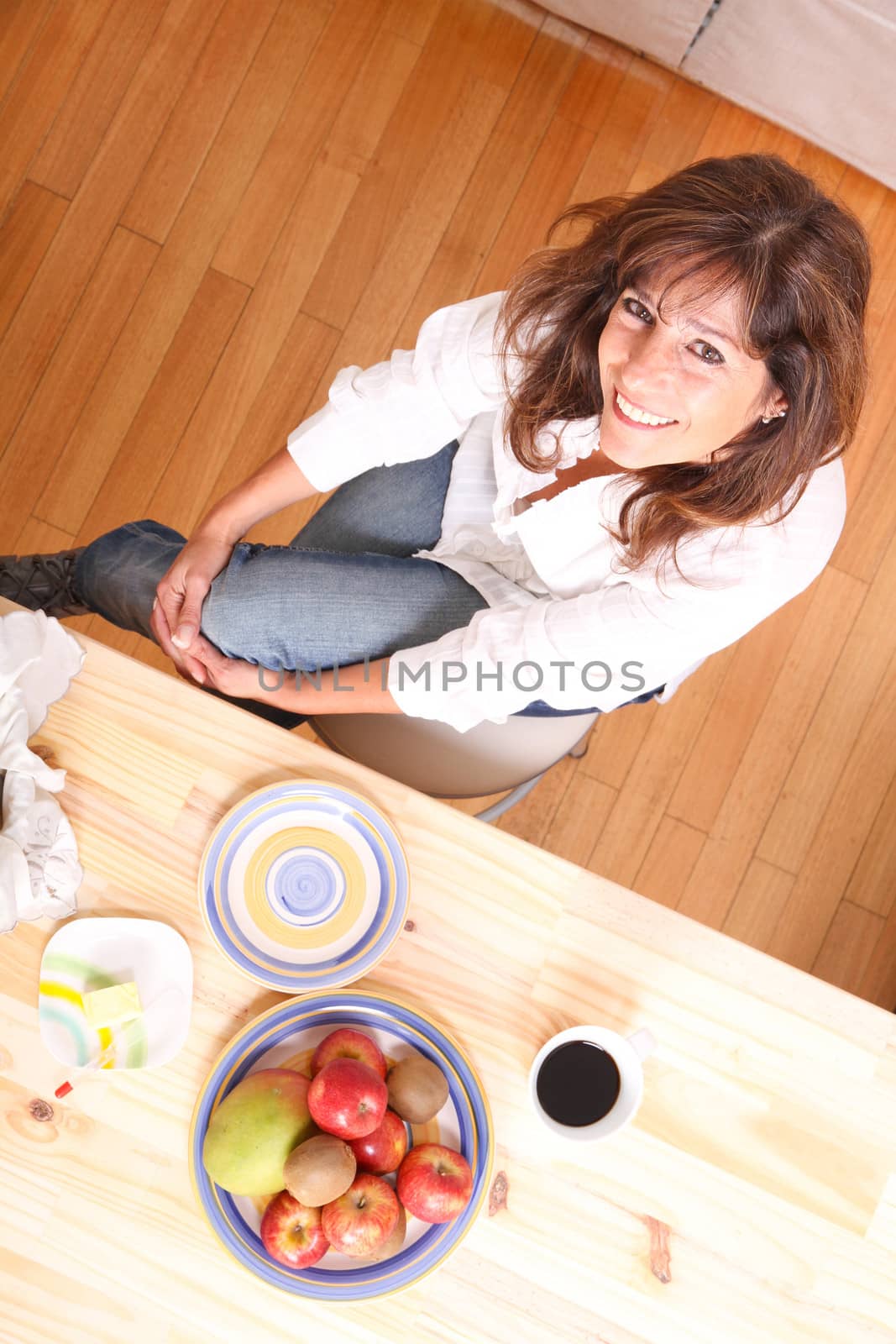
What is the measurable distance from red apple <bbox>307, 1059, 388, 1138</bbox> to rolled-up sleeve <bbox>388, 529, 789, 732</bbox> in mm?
430

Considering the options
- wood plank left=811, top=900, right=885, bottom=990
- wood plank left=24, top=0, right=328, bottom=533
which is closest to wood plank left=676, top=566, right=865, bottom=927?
wood plank left=811, top=900, right=885, bottom=990

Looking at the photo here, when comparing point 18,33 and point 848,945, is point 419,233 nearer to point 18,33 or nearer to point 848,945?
point 18,33

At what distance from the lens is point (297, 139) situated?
1.98 m

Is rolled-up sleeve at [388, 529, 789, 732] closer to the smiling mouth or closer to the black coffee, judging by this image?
the smiling mouth

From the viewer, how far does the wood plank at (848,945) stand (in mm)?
1806

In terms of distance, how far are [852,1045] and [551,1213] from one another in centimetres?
33

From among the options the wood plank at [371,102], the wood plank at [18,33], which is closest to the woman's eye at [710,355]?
the wood plank at [371,102]

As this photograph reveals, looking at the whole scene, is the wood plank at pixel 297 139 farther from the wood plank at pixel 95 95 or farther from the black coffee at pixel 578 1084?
the black coffee at pixel 578 1084

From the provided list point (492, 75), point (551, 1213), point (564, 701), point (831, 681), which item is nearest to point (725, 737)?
point (831, 681)

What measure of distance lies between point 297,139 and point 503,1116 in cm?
180

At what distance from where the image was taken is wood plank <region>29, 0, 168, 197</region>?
196 cm

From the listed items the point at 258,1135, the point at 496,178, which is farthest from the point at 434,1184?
the point at 496,178

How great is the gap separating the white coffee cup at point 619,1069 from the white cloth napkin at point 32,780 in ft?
1.58

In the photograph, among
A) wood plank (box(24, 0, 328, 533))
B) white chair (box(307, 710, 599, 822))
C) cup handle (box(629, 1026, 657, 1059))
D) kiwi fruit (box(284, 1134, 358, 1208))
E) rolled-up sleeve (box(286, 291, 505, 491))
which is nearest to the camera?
kiwi fruit (box(284, 1134, 358, 1208))
